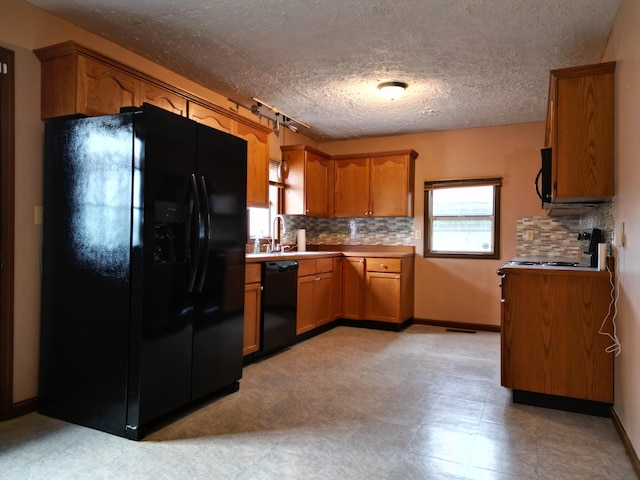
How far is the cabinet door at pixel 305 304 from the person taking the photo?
4.32 meters

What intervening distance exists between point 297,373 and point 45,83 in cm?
263

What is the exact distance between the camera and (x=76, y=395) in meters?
2.40

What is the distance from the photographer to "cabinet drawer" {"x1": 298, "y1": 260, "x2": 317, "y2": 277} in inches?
169

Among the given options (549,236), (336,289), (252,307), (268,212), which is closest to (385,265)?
(336,289)

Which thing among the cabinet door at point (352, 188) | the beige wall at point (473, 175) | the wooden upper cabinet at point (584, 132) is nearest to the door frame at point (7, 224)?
the wooden upper cabinet at point (584, 132)

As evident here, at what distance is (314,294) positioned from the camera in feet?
15.1

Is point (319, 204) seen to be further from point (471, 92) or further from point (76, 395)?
point (76, 395)

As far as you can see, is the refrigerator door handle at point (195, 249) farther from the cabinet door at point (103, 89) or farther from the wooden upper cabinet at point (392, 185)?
the wooden upper cabinet at point (392, 185)

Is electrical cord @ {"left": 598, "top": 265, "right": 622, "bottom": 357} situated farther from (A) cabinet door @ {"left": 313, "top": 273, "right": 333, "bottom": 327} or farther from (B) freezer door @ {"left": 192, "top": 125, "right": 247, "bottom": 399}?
(A) cabinet door @ {"left": 313, "top": 273, "right": 333, "bottom": 327}

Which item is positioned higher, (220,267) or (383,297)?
(220,267)

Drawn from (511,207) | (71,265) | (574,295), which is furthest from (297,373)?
(511,207)

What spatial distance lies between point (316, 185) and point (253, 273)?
2.15 m

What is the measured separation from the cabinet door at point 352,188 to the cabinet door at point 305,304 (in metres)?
1.39

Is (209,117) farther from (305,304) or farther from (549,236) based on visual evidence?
(549,236)
